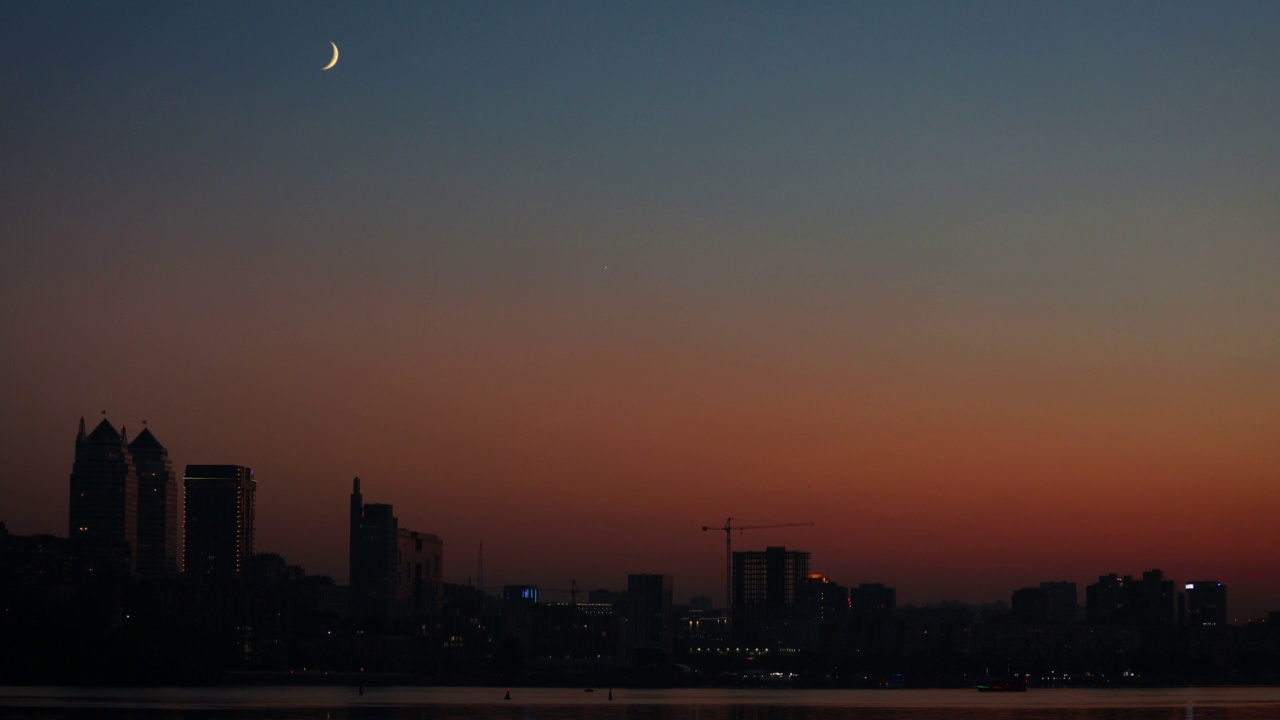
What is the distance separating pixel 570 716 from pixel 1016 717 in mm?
37763

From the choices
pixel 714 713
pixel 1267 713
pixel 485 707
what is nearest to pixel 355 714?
pixel 485 707

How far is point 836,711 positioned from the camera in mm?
148625

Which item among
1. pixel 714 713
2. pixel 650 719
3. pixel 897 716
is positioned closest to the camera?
pixel 650 719

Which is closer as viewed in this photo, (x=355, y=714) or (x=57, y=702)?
(x=355, y=714)

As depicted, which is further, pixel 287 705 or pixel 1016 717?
pixel 287 705

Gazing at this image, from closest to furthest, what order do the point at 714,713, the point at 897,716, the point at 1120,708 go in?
1. the point at 897,716
2. the point at 714,713
3. the point at 1120,708

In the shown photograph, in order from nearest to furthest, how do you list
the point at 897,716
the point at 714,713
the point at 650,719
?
the point at 650,719
the point at 897,716
the point at 714,713

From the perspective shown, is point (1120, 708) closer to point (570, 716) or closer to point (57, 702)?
point (570, 716)

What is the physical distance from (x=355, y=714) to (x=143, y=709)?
19.3 meters

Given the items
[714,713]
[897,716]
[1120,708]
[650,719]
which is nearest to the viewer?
[650,719]

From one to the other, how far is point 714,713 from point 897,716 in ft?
59.8

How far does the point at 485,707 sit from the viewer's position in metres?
154

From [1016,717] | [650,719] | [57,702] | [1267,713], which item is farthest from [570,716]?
[1267,713]

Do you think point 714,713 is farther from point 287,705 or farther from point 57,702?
point 57,702
